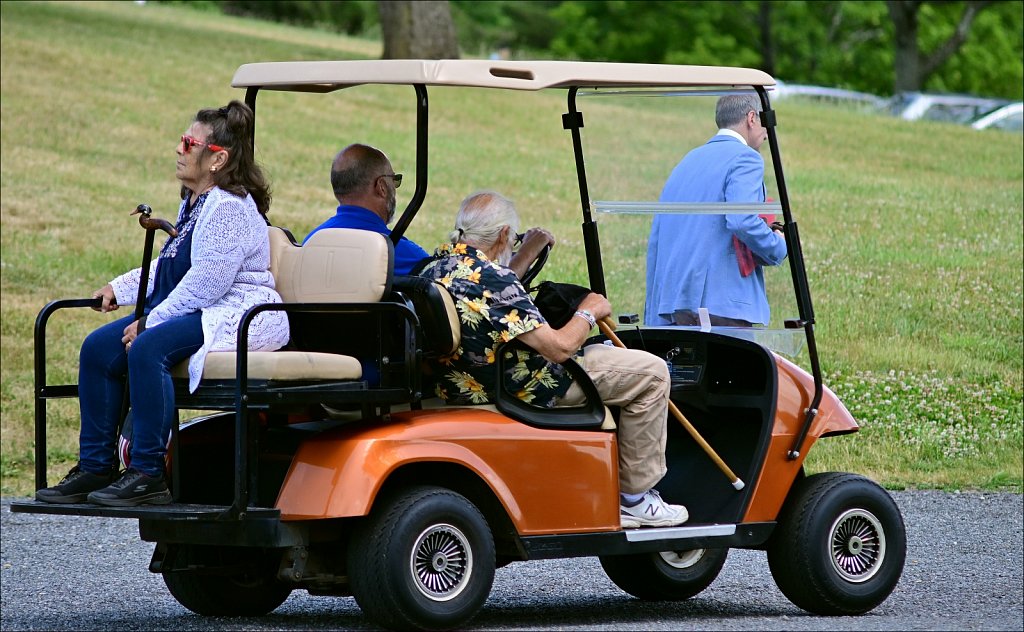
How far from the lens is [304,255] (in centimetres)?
520

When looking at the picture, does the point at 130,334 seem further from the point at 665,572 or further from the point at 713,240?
the point at 665,572

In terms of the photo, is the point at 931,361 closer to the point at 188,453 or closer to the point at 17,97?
the point at 188,453

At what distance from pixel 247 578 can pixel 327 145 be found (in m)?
14.1

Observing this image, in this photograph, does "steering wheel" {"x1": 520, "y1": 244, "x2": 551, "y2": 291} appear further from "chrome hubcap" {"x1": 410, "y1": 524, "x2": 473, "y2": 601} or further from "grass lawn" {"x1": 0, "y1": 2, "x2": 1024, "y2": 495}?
"chrome hubcap" {"x1": 410, "y1": 524, "x2": 473, "y2": 601}

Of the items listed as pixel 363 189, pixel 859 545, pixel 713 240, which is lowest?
pixel 859 545

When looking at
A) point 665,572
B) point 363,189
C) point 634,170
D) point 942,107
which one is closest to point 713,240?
point 634,170

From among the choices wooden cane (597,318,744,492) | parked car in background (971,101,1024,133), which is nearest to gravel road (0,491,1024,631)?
wooden cane (597,318,744,492)

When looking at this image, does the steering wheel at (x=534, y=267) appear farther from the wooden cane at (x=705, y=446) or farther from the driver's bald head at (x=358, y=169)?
the driver's bald head at (x=358, y=169)

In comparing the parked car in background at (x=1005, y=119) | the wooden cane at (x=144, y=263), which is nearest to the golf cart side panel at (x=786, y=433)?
the wooden cane at (x=144, y=263)

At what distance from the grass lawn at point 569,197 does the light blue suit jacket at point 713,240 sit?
3.7 inches

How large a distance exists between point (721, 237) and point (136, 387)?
2.32m

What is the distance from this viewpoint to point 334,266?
5090mm

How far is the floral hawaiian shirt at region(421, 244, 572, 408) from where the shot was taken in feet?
16.9

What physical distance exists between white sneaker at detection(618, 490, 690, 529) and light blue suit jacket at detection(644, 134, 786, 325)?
0.85 m
